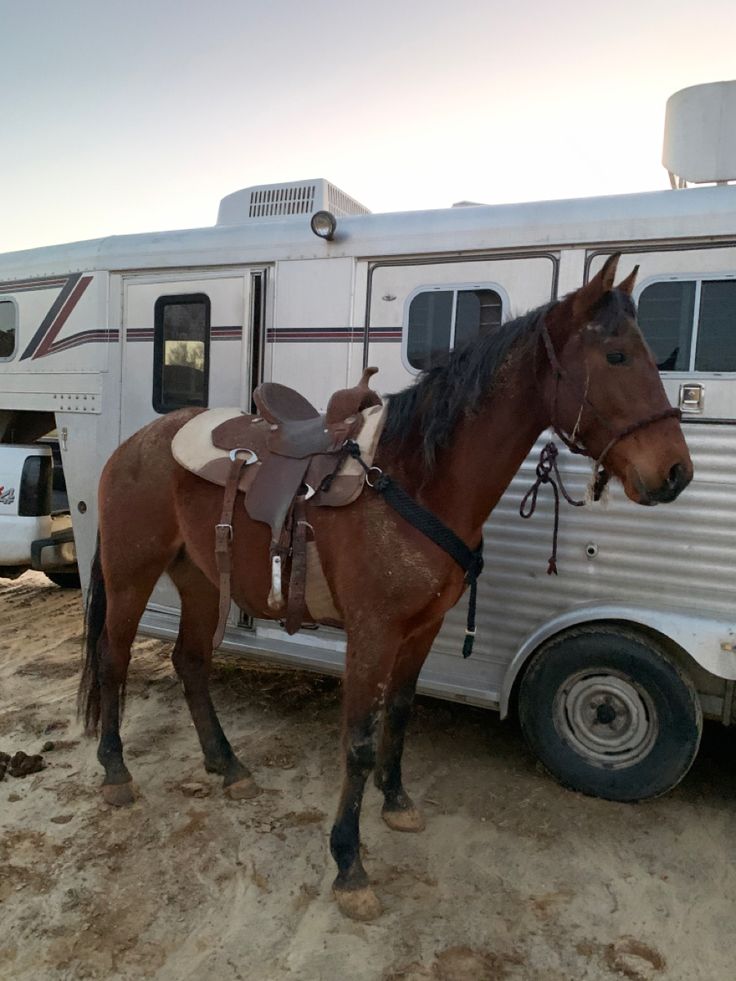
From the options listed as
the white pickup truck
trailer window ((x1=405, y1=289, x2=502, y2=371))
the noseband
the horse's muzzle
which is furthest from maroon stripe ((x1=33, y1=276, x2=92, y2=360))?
the horse's muzzle

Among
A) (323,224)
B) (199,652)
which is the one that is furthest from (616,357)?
(199,652)

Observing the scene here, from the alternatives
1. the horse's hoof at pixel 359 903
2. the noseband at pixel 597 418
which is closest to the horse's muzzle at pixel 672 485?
the noseband at pixel 597 418

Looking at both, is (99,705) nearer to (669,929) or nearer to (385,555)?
(385,555)

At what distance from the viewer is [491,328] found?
2875mm

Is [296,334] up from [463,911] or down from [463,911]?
up

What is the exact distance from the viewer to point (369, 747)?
277cm

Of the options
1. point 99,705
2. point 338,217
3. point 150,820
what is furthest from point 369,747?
point 338,217

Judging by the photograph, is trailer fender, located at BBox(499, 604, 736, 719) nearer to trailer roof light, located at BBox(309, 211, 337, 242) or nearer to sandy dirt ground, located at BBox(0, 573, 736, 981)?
sandy dirt ground, located at BBox(0, 573, 736, 981)

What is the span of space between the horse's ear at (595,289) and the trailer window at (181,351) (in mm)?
2585

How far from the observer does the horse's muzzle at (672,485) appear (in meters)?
2.27

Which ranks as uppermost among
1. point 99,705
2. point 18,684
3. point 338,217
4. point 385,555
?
point 338,217

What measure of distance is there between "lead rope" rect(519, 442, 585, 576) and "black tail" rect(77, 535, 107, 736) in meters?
2.33

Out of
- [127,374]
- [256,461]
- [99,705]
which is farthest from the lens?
[127,374]

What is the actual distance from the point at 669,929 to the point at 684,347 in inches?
97.4
